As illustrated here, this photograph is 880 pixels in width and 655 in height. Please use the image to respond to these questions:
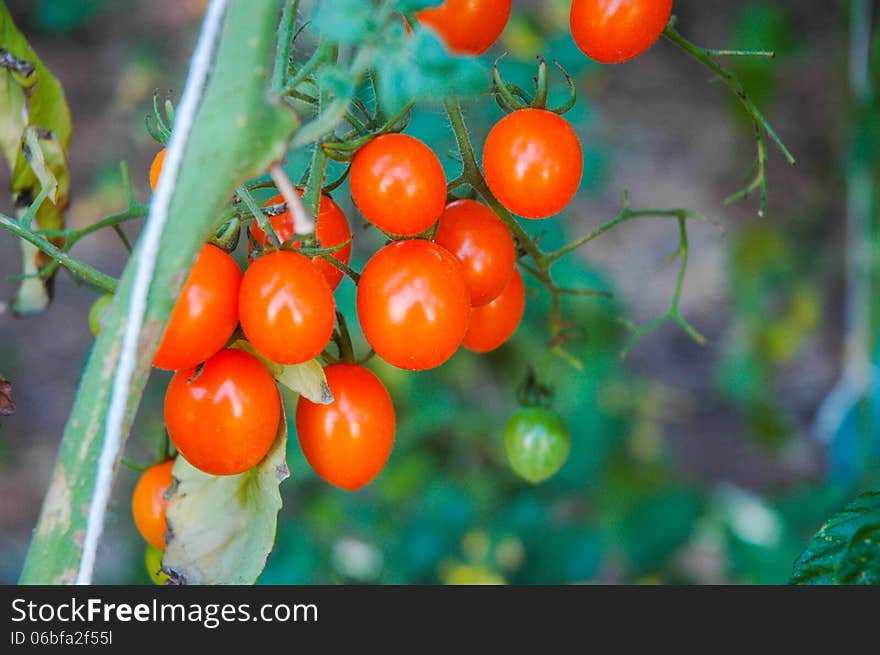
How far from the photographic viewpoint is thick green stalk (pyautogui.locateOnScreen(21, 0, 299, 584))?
438 mm

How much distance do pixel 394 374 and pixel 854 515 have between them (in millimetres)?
1018

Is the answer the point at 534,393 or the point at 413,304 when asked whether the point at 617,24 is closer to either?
the point at 413,304

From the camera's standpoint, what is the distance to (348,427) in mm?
628

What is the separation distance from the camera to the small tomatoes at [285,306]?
1.69 ft

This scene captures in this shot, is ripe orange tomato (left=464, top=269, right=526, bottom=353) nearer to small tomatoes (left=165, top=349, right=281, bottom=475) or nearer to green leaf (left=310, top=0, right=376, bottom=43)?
small tomatoes (left=165, top=349, right=281, bottom=475)

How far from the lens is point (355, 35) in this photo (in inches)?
17.5

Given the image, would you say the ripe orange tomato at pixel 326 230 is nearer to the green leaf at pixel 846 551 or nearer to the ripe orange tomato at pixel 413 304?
the ripe orange tomato at pixel 413 304

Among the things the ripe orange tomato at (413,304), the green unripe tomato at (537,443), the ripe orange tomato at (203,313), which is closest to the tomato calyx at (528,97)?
the ripe orange tomato at (413,304)

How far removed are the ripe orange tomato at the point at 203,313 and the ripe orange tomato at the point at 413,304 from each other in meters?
0.09

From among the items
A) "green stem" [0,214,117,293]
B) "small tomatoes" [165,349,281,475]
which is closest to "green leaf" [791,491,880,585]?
"small tomatoes" [165,349,281,475]

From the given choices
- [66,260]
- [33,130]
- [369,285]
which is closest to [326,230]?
[369,285]

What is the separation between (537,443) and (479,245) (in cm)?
29
